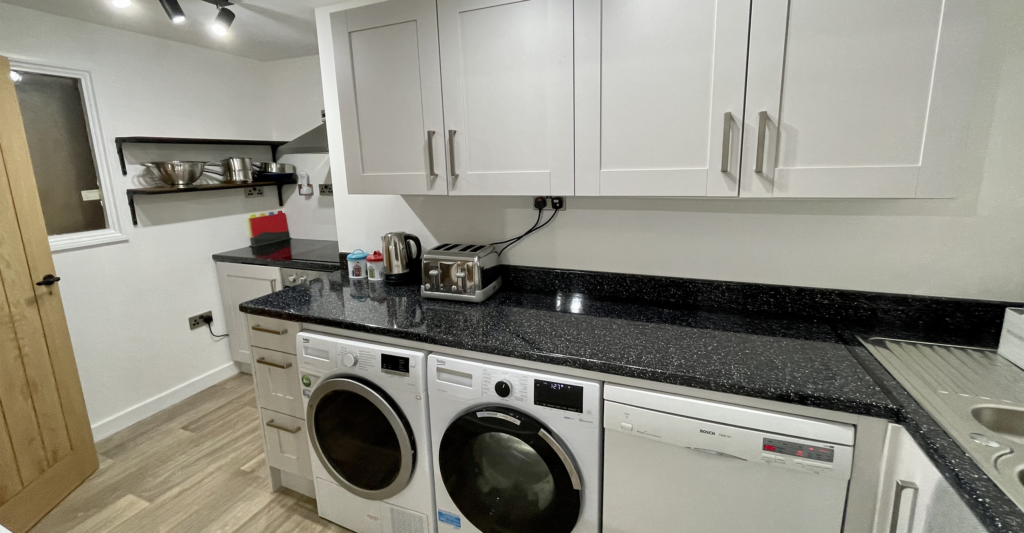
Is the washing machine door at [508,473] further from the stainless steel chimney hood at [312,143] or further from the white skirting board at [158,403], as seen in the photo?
the white skirting board at [158,403]

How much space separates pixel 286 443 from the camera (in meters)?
1.97

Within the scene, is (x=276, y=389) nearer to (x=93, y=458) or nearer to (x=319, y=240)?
(x=93, y=458)

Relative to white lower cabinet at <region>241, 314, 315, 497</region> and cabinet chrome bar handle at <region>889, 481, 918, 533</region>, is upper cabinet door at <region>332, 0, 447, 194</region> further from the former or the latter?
cabinet chrome bar handle at <region>889, 481, 918, 533</region>

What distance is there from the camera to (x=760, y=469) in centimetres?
117

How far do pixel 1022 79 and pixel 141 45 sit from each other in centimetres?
376

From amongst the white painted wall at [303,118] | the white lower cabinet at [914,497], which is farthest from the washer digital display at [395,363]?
the white painted wall at [303,118]

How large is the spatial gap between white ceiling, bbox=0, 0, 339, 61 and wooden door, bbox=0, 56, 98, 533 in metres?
0.55

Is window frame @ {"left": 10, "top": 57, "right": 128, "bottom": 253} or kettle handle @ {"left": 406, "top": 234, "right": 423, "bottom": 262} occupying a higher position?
window frame @ {"left": 10, "top": 57, "right": 128, "bottom": 253}

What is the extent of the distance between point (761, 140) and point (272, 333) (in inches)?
73.5

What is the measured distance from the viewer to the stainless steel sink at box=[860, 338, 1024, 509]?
0.87 m

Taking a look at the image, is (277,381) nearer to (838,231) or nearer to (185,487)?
(185,487)

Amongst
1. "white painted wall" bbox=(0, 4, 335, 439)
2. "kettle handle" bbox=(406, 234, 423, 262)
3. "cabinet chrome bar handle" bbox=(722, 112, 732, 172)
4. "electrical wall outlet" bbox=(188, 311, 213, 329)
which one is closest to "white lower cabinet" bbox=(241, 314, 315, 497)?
"kettle handle" bbox=(406, 234, 423, 262)

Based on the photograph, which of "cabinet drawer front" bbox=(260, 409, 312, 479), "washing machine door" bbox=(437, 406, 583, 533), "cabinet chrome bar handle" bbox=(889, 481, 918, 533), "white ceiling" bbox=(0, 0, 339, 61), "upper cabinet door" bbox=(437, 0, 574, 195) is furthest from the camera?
"white ceiling" bbox=(0, 0, 339, 61)

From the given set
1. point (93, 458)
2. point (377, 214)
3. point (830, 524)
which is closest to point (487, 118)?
point (377, 214)
